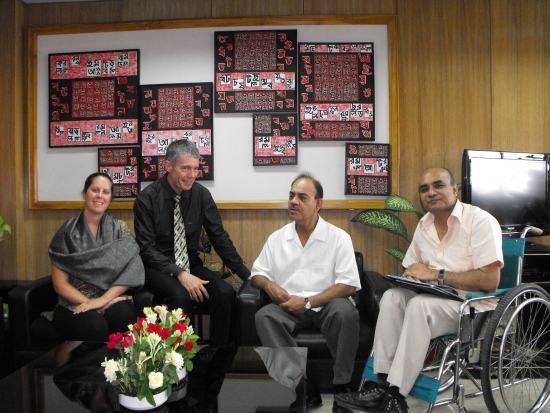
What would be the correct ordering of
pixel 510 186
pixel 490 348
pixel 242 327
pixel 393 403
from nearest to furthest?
pixel 490 348, pixel 393 403, pixel 242 327, pixel 510 186

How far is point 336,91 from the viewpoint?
→ 10.5ft

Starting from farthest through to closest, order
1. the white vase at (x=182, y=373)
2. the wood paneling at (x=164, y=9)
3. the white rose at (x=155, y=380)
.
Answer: the wood paneling at (x=164, y=9) → the white vase at (x=182, y=373) → the white rose at (x=155, y=380)

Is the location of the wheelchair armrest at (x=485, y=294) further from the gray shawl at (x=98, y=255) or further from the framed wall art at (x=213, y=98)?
the gray shawl at (x=98, y=255)

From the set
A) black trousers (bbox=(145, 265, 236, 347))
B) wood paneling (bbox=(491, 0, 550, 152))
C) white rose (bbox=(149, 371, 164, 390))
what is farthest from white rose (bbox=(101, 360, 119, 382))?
wood paneling (bbox=(491, 0, 550, 152))

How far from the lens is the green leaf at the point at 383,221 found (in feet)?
9.48

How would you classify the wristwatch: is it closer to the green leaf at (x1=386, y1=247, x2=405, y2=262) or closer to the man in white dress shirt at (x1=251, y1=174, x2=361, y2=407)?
the man in white dress shirt at (x1=251, y1=174, x2=361, y2=407)

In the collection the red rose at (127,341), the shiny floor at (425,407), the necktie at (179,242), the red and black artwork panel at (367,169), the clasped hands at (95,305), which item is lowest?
the shiny floor at (425,407)

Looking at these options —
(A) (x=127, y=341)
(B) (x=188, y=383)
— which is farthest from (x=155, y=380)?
(B) (x=188, y=383)

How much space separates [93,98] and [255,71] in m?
1.26

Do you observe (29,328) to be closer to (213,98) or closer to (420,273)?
(213,98)

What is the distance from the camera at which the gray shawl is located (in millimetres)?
2439

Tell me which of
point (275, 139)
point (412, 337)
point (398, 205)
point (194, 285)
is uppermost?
point (275, 139)

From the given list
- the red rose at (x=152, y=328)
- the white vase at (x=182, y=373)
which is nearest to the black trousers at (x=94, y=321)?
the white vase at (x=182, y=373)

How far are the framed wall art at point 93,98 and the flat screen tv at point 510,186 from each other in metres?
2.40
